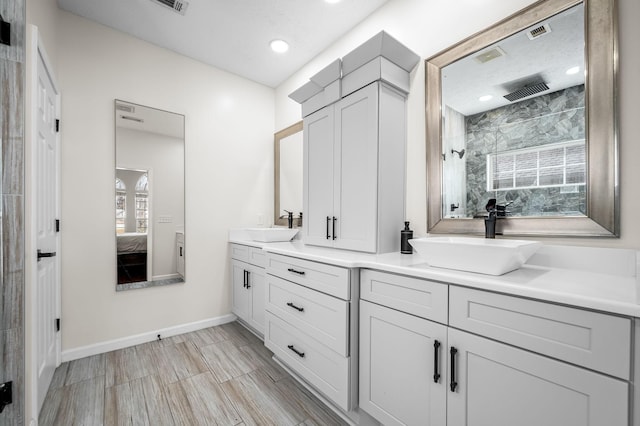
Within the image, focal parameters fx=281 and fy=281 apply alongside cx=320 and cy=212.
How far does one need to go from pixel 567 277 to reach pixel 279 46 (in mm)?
2861

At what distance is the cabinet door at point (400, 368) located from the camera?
3.95 feet

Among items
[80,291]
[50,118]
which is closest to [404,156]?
[50,118]

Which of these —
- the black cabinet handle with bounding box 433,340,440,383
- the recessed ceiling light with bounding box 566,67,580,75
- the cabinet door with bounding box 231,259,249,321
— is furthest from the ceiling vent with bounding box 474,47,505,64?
the cabinet door with bounding box 231,259,249,321

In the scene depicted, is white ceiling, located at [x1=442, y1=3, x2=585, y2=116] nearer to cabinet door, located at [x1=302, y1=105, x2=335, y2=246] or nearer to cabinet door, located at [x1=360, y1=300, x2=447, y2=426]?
cabinet door, located at [x1=302, y1=105, x2=335, y2=246]

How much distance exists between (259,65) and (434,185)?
2381mm

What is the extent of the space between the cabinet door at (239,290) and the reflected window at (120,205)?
1112 millimetres

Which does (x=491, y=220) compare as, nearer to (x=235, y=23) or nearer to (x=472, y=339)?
(x=472, y=339)

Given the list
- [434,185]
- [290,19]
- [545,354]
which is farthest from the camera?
[290,19]

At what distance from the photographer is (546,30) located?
140 centimetres

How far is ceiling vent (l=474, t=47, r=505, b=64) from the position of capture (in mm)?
1582

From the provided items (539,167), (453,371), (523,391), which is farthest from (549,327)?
(539,167)

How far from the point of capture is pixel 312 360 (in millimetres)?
1763

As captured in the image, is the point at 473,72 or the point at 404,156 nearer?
the point at 473,72

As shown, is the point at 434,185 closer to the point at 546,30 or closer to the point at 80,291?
the point at 546,30
